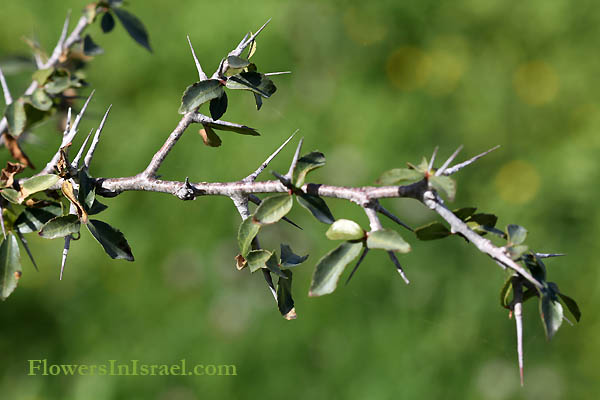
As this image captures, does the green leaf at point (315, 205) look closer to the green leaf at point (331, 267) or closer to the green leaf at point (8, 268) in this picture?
the green leaf at point (331, 267)

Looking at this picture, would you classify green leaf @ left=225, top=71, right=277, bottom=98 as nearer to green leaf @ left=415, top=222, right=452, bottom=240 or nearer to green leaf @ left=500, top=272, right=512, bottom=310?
green leaf @ left=415, top=222, right=452, bottom=240

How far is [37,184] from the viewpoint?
3.10 ft

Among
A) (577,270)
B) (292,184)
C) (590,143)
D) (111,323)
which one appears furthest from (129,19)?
(590,143)

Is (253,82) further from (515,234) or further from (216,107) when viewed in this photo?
(515,234)

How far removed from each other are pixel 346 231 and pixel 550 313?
0.30 meters

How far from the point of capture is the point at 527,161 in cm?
286

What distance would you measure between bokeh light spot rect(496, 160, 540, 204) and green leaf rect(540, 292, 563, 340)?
79.8 inches

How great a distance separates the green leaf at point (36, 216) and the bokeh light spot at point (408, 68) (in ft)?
7.43

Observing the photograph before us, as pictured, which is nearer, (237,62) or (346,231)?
(346,231)

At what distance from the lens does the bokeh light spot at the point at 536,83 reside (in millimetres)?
3023

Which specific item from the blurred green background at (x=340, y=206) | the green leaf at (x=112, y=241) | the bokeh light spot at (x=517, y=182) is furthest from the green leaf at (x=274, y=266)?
the bokeh light spot at (x=517, y=182)

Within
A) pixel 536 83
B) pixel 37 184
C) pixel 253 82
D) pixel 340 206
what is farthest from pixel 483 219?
pixel 536 83

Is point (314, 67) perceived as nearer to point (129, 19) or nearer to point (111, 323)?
point (111, 323)

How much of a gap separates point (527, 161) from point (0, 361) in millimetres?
2411
